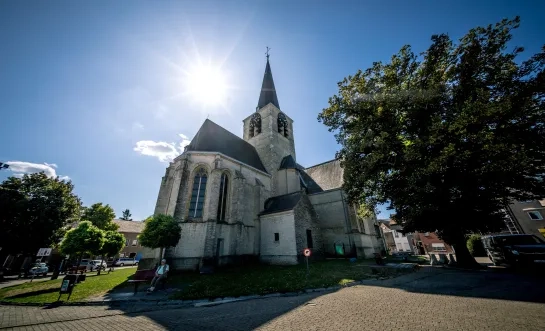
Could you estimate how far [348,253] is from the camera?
64.1ft

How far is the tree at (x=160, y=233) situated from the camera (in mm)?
12617

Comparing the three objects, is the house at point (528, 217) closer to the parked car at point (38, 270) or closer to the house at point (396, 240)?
the house at point (396, 240)

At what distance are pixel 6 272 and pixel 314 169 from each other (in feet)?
117

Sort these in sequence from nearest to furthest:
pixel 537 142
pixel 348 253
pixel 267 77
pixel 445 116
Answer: pixel 537 142 < pixel 445 116 < pixel 348 253 < pixel 267 77

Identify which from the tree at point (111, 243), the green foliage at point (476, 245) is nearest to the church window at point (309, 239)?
the green foliage at point (476, 245)

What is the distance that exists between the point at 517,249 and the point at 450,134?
683 centimetres

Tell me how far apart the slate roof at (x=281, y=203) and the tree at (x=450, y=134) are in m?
5.66

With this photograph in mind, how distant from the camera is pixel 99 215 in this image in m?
31.0

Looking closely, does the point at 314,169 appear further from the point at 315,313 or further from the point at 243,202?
the point at 315,313

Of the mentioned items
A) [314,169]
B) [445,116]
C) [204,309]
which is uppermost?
[314,169]

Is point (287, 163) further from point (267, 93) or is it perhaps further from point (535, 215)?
point (535, 215)

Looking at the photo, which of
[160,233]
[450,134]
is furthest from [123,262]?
[450,134]

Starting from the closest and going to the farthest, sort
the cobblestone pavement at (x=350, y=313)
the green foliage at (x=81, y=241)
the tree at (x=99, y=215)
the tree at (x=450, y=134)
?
the cobblestone pavement at (x=350, y=313) < the tree at (x=450, y=134) < the green foliage at (x=81, y=241) < the tree at (x=99, y=215)

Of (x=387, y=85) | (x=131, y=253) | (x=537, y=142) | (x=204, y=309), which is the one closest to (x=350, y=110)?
(x=387, y=85)
